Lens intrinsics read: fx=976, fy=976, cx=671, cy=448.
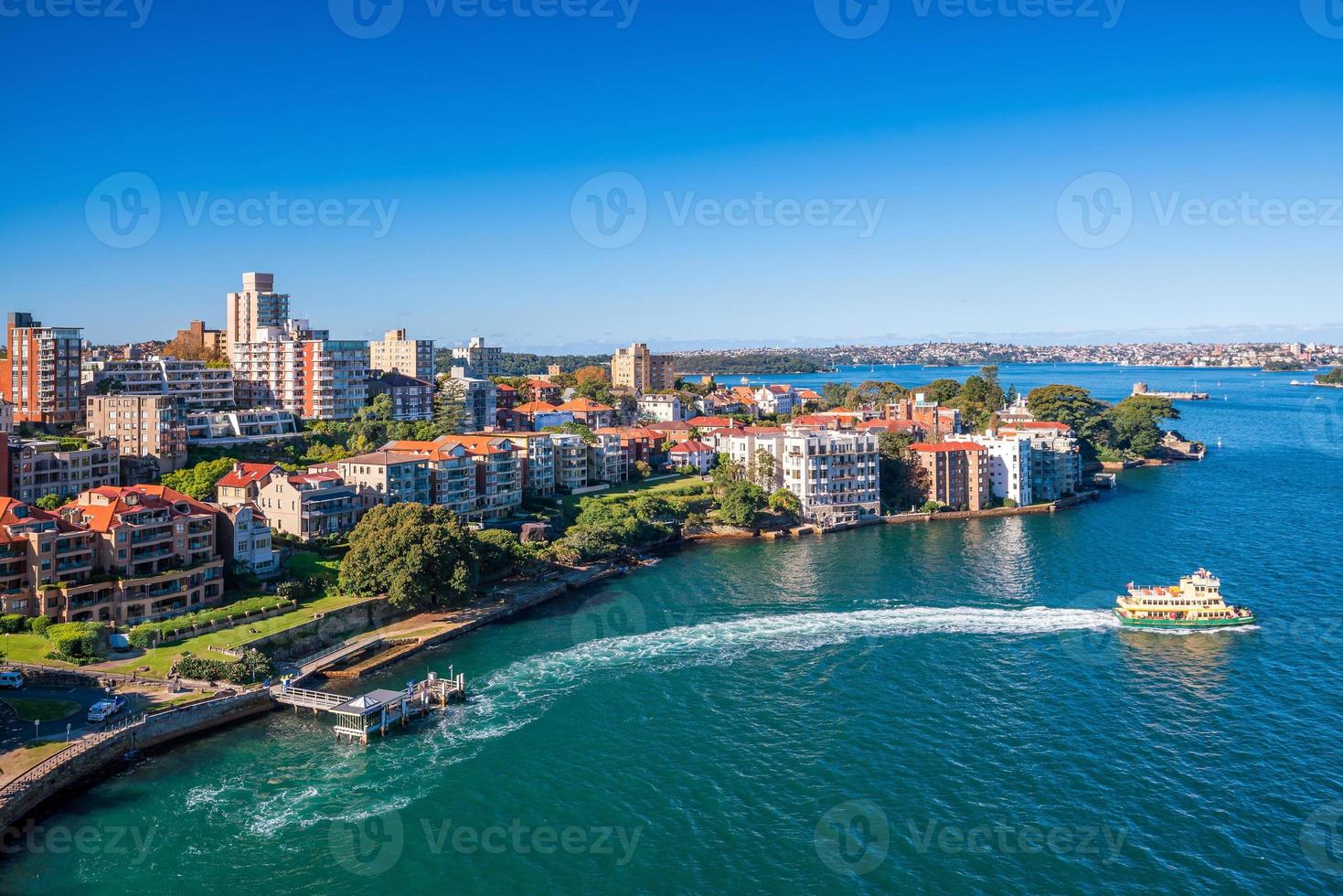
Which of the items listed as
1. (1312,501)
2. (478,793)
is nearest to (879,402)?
(1312,501)

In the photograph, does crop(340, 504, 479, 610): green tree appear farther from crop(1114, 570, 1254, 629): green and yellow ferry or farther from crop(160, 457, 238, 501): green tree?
crop(1114, 570, 1254, 629): green and yellow ferry

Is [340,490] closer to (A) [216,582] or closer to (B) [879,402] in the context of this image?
(A) [216,582]

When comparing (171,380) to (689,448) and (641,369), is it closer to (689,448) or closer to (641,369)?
(689,448)

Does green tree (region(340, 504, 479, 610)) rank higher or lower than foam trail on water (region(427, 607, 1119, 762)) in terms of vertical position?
higher

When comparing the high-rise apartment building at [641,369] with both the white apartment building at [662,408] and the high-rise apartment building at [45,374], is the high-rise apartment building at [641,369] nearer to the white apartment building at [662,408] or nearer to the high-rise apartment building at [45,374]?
the white apartment building at [662,408]

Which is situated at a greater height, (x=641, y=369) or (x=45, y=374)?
(x=641, y=369)

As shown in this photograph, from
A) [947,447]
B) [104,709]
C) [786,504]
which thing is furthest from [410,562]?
[947,447]

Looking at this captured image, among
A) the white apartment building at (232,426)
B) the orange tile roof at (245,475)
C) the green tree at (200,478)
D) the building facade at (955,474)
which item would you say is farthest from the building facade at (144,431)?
the building facade at (955,474)

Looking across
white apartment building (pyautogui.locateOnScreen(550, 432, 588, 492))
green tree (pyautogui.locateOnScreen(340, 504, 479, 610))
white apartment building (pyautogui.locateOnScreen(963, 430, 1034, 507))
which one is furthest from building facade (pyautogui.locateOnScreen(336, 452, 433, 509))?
white apartment building (pyautogui.locateOnScreen(963, 430, 1034, 507))
